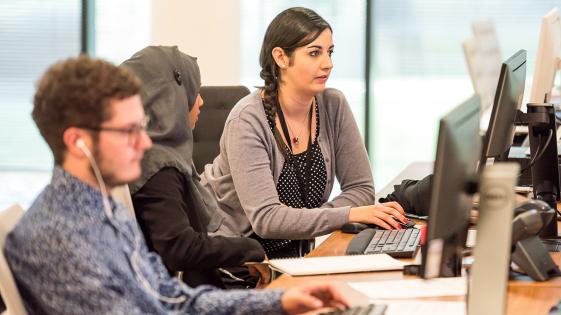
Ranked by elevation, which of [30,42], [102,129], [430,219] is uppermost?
[102,129]

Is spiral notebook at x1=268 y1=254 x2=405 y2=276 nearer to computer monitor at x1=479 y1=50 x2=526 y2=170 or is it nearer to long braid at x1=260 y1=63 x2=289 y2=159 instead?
computer monitor at x1=479 y1=50 x2=526 y2=170

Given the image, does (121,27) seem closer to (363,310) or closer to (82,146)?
(363,310)

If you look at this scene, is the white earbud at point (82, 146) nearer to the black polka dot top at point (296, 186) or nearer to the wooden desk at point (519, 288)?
the wooden desk at point (519, 288)

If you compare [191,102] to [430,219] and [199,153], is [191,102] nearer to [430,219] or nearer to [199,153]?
[199,153]

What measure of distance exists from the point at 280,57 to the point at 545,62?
1096mm

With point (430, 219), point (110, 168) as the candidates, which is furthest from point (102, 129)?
point (430, 219)

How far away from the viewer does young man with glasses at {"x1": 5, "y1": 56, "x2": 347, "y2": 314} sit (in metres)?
1.60

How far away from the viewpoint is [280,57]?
3295 millimetres

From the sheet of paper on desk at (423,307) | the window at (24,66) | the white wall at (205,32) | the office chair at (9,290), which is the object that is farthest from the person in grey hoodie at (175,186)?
the window at (24,66)

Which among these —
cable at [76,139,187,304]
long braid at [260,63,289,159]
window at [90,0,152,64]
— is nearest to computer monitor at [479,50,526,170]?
long braid at [260,63,289,159]

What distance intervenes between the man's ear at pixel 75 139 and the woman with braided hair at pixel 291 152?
144 centimetres

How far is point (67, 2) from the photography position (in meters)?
6.45

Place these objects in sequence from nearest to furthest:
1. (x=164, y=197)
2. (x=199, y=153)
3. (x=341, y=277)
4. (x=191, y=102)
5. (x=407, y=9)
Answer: (x=341, y=277), (x=164, y=197), (x=191, y=102), (x=199, y=153), (x=407, y=9)

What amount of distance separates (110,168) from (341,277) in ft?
2.89
